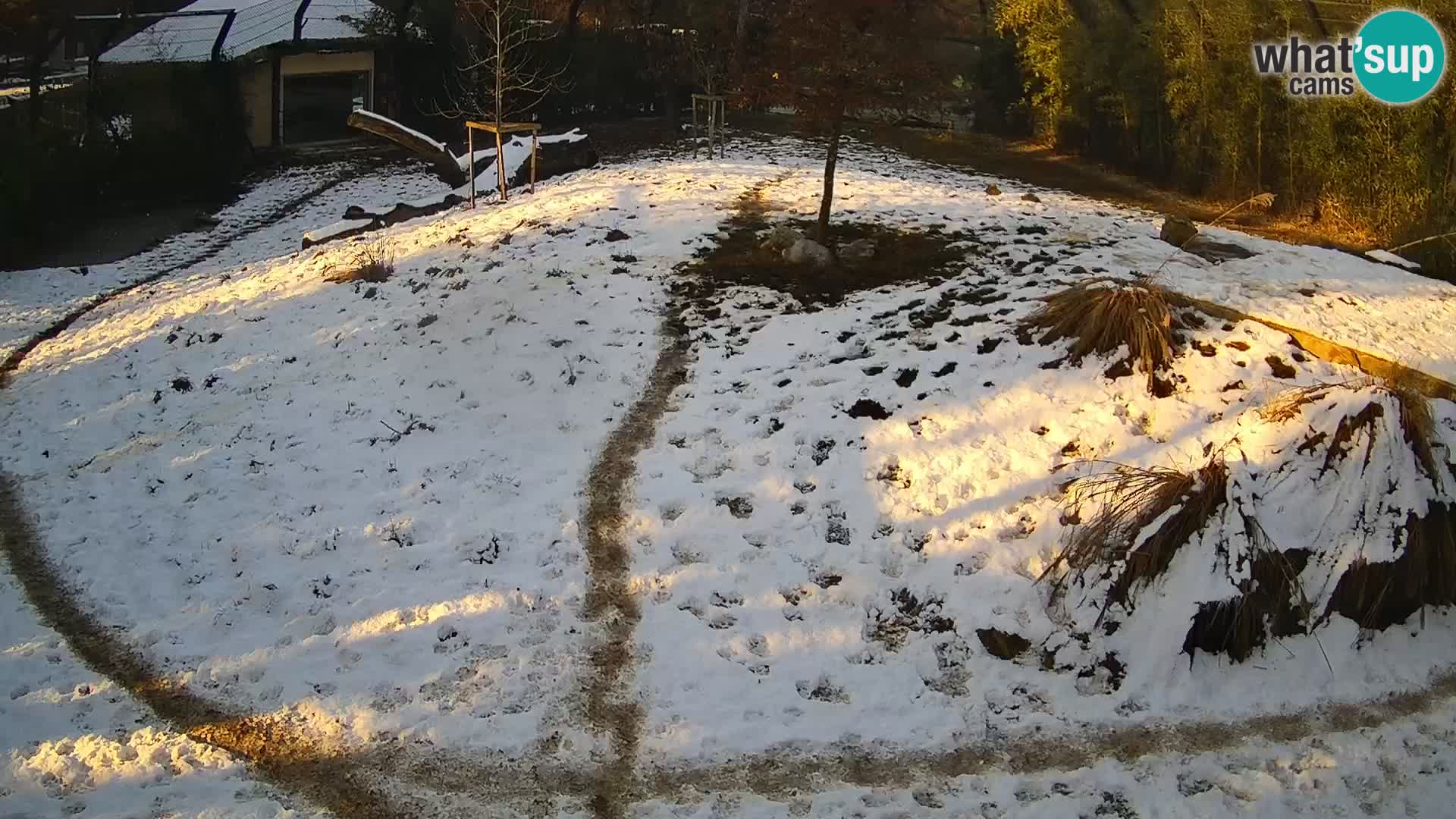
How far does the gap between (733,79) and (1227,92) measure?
283 inches

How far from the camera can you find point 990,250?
9.62 meters

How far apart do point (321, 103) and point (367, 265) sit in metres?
12.4

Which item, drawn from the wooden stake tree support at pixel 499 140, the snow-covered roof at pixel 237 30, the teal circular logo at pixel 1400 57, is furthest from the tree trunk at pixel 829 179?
the snow-covered roof at pixel 237 30

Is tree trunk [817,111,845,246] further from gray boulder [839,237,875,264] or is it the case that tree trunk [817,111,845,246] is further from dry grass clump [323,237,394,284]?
dry grass clump [323,237,394,284]

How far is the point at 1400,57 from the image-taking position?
11.3 m

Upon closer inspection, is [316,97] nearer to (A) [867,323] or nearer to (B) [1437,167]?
(A) [867,323]

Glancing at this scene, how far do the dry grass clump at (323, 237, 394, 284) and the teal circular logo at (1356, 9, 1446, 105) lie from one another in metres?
10.0

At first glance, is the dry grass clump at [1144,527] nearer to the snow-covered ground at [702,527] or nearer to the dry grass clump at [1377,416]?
→ the snow-covered ground at [702,527]

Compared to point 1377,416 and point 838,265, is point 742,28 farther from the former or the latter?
point 1377,416

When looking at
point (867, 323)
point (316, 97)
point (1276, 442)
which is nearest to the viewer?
point (1276, 442)

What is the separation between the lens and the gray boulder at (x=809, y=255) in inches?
372

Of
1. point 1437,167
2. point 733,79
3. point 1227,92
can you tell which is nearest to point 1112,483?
point 733,79

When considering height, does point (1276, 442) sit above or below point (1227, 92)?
below

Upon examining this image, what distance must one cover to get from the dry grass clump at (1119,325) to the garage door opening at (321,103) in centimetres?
1673
